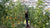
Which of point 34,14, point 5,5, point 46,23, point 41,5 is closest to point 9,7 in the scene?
point 5,5

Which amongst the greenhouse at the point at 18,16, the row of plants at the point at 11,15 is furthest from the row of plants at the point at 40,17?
the row of plants at the point at 11,15

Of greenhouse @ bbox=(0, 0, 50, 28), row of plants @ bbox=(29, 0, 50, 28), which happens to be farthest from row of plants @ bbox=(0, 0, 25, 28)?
row of plants @ bbox=(29, 0, 50, 28)

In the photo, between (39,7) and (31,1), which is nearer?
(39,7)

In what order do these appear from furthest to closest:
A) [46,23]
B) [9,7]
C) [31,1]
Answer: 1. [31,1]
2. [9,7]
3. [46,23]

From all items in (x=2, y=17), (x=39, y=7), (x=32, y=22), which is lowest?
(x=32, y=22)

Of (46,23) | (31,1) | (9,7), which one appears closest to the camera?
(46,23)

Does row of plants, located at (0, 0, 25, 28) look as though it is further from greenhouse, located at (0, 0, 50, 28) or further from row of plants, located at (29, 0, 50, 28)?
row of plants, located at (29, 0, 50, 28)

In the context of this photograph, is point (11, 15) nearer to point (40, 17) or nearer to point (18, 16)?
point (18, 16)

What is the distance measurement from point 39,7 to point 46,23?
292mm

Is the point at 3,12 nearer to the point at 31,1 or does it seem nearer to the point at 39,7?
the point at 39,7

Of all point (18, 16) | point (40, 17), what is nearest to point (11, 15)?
point (18, 16)

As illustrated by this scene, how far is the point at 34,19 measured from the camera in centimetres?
135

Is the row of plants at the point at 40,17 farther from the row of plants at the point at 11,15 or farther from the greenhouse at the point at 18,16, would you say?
the row of plants at the point at 11,15

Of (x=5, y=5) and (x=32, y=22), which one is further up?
(x=5, y=5)
